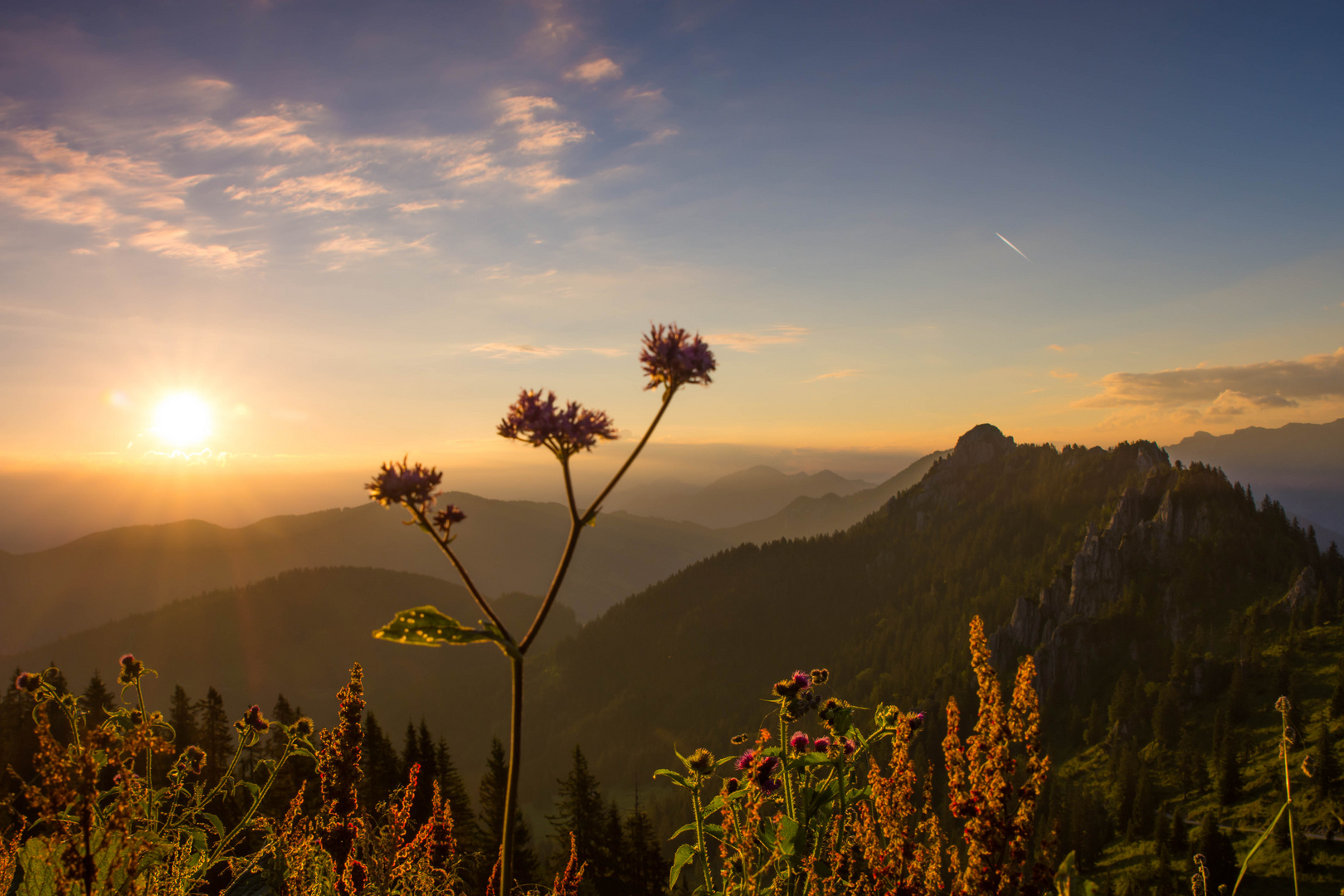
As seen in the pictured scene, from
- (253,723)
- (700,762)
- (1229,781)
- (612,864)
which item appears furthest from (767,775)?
(1229,781)

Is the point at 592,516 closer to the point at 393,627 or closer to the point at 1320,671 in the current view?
the point at 393,627

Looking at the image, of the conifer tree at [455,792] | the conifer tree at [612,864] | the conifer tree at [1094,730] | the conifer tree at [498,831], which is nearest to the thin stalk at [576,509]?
the conifer tree at [498,831]

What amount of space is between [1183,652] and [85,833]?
235660 millimetres

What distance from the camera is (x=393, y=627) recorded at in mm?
2797

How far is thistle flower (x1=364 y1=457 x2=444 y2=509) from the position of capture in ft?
10.2

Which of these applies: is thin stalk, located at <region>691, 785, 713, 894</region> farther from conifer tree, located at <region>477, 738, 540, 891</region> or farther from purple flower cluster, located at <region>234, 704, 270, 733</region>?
conifer tree, located at <region>477, 738, 540, 891</region>

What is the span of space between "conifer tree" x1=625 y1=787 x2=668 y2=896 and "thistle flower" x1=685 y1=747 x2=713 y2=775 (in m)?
45.8

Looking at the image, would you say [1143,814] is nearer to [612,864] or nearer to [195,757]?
[612,864]

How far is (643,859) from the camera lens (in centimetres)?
4922

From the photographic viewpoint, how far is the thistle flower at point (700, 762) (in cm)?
542

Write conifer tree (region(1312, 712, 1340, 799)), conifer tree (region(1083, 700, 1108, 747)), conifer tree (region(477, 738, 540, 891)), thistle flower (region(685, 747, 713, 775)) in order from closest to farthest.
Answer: thistle flower (region(685, 747, 713, 775)), conifer tree (region(477, 738, 540, 891)), conifer tree (region(1312, 712, 1340, 799)), conifer tree (region(1083, 700, 1108, 747))

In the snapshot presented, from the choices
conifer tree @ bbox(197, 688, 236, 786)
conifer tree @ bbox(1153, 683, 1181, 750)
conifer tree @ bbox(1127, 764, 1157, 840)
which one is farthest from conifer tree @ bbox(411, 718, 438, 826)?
conifer tree @ bbox(1153, 683, 1181, 750)

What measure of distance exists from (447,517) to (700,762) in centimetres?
355

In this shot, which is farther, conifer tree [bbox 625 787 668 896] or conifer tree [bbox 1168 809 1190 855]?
conifer tree [bbox 1168 809 1190 855]
